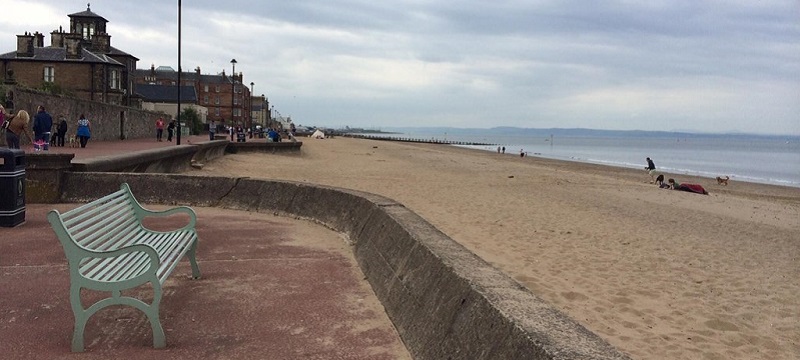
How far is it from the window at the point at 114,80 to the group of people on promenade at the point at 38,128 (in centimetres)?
3403

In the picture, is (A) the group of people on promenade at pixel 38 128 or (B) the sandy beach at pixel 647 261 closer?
(B) the sandy beach at pixel 647 261

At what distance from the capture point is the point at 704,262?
9.40 metres

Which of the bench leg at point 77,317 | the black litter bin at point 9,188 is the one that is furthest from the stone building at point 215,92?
the bench leg at point 77,317

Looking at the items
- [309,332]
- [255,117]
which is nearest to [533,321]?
[309,332]

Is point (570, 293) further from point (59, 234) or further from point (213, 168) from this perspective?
point (213, 168)

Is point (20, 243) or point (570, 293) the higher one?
point (20, 243)

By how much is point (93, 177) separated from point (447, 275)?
A: 6880 mm

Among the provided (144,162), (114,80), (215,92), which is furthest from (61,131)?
(215,92)

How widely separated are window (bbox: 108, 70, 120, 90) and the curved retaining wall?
2084 inches

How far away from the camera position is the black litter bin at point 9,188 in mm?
6395

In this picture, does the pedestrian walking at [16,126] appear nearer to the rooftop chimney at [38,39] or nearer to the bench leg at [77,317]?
the bench leg at [77,317]

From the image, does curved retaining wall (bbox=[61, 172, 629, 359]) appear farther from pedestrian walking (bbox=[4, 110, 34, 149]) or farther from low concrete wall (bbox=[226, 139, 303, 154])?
low concrete wall (bbox=[226, 139, 303, 154])

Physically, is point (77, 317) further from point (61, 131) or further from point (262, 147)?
point (262, 147)

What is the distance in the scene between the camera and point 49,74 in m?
50.5
